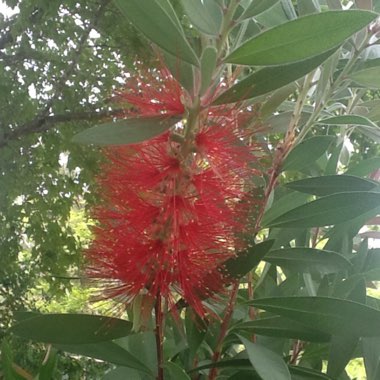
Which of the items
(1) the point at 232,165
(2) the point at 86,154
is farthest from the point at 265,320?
(2) the point at 86,154

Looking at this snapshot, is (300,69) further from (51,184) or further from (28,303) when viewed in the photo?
(28,303)

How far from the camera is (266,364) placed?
487 mm

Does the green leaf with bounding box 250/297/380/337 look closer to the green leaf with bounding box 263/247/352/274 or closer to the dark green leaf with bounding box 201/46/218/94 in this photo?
the green leaf with bounding box 263/247/352/274

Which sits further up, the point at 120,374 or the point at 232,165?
the point at 232,165

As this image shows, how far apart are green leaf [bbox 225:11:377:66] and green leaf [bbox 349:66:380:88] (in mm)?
175

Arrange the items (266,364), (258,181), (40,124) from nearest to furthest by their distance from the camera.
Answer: (266,364), (258,181), (40,124)

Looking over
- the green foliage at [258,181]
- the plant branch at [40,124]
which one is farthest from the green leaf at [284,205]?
the plant branch at [40,124]

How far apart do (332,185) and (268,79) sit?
171 mm

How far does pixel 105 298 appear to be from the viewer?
0.50 m

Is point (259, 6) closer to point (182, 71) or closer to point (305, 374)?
point (182, 71)

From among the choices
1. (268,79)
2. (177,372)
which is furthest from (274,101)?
(177,372)

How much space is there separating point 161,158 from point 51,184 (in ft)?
2.23

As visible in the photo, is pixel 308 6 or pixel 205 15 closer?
pixel 205 15

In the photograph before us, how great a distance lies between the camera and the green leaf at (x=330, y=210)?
52 centimetres
